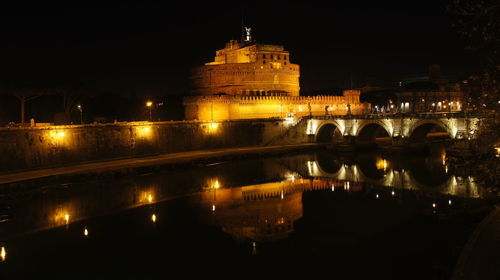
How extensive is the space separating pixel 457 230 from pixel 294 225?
4.64 metres

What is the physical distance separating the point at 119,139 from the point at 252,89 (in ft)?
58.4

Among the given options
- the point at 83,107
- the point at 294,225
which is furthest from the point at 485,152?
the point at 83,107

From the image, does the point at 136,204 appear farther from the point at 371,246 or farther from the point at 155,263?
the point at 371,246

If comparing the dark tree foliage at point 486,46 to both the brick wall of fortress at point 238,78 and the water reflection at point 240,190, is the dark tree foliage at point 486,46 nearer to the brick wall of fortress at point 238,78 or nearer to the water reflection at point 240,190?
the water reflection at point 240,190

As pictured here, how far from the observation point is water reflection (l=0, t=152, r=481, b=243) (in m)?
15.0

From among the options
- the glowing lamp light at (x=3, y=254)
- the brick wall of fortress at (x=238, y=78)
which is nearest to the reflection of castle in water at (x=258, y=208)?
the glowing lamp light at (x=3, y=254)

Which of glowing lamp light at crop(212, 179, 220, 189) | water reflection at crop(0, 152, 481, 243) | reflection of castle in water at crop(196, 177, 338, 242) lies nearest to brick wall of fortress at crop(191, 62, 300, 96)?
water reflection at crop(0, 152, 481, 243)

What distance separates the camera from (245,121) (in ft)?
116

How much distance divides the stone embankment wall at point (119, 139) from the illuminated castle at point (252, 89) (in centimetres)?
297

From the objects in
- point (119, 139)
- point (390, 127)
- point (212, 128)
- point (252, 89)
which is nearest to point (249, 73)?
point (252, 89)

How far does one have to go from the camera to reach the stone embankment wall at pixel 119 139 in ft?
74.0

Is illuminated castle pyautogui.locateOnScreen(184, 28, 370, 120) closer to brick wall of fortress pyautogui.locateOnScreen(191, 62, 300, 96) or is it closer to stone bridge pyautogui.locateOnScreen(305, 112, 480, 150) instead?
brick wall of fortress pyautogui.locateOnScreen(191, 62, 300, 96)

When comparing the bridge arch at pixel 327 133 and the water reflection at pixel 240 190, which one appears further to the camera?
the bridge arch at pixel 327 133

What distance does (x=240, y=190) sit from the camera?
20094 millimetres
